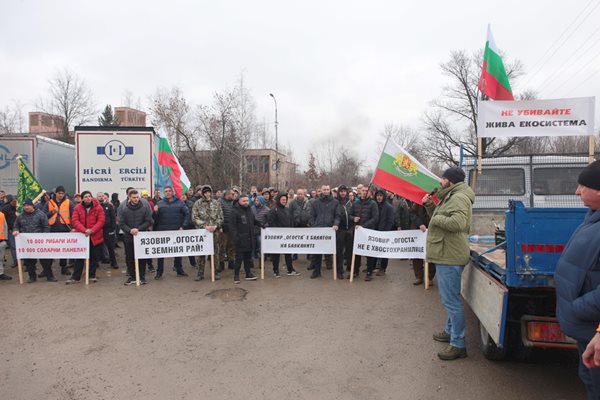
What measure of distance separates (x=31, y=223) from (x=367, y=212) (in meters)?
7.10

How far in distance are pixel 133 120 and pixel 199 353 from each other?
189 feet

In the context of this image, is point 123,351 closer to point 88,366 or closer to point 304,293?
point 88,366

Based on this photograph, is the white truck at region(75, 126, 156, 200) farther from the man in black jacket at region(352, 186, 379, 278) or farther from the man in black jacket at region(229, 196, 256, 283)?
the man in black jacket at region(352, 186, 379, 278)

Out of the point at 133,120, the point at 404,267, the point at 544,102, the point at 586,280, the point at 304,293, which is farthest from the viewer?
the point at 133,120

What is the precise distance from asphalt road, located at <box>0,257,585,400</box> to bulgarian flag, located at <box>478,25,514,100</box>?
3.66m

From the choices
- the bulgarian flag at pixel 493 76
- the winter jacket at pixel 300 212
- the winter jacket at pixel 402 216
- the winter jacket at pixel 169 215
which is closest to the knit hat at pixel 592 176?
the bulgarian flag at pixel 493 76

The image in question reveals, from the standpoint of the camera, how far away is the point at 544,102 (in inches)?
236

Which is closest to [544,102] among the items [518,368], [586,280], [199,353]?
[518,368]

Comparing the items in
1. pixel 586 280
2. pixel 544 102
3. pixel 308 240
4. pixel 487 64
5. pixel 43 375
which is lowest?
pixel 43 375

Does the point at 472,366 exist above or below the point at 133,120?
below

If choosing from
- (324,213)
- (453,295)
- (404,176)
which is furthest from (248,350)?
(324,213)

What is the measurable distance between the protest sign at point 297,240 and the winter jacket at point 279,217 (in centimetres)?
57

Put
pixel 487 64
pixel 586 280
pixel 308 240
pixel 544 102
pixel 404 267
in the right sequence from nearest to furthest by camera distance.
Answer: pixel 586 280 < pixel 544 102 < pixel 487 64 < pixel 308 240 < pixel 404 267

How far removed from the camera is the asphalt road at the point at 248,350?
398 centimetres
